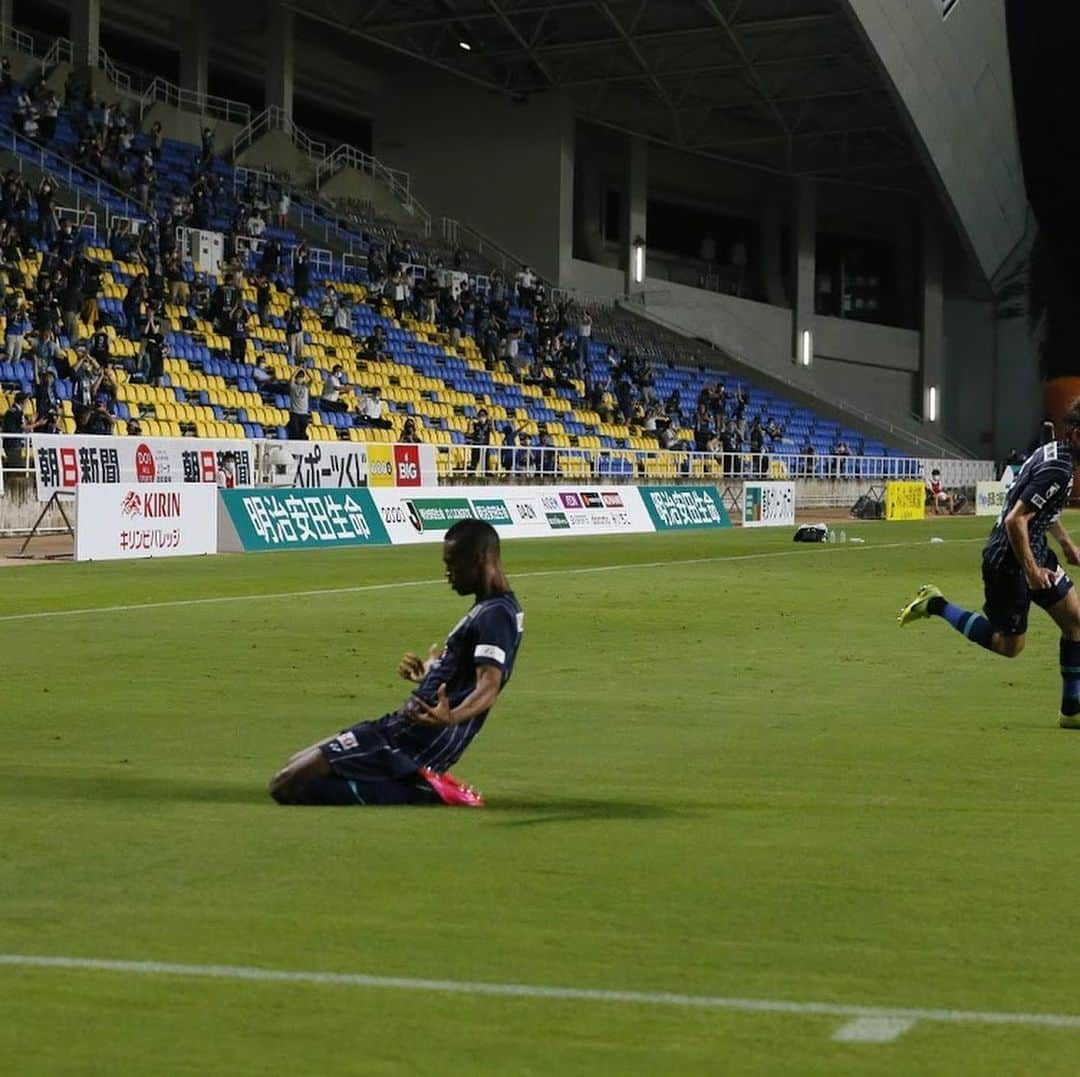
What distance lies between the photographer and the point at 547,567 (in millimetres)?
29469

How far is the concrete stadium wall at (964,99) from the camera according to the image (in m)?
59.8

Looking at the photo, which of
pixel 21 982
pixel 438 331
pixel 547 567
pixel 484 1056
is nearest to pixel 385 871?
pixel 21 982

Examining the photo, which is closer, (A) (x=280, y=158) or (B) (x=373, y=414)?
(B) (x=373, y=414)

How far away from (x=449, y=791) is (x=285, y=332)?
39.9 m

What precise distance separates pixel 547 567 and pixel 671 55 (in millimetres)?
39130

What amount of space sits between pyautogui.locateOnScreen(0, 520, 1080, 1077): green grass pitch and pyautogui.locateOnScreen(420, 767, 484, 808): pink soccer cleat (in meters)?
0.16

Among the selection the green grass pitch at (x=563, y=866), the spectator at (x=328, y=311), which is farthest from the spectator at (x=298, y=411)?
the green grass pitch at (x=563, y=866)

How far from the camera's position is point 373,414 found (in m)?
45.5

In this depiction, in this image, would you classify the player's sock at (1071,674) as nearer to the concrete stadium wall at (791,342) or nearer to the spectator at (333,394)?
the spectator at (333,394)

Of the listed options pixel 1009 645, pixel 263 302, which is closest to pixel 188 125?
pixel 263 302

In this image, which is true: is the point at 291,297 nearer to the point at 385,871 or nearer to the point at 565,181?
the point at 565,181

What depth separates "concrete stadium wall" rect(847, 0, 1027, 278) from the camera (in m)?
59.8

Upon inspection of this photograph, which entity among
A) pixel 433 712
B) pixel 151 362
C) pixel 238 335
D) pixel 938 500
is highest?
pixel 238 335

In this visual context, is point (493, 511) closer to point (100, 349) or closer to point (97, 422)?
point (97, 422)
